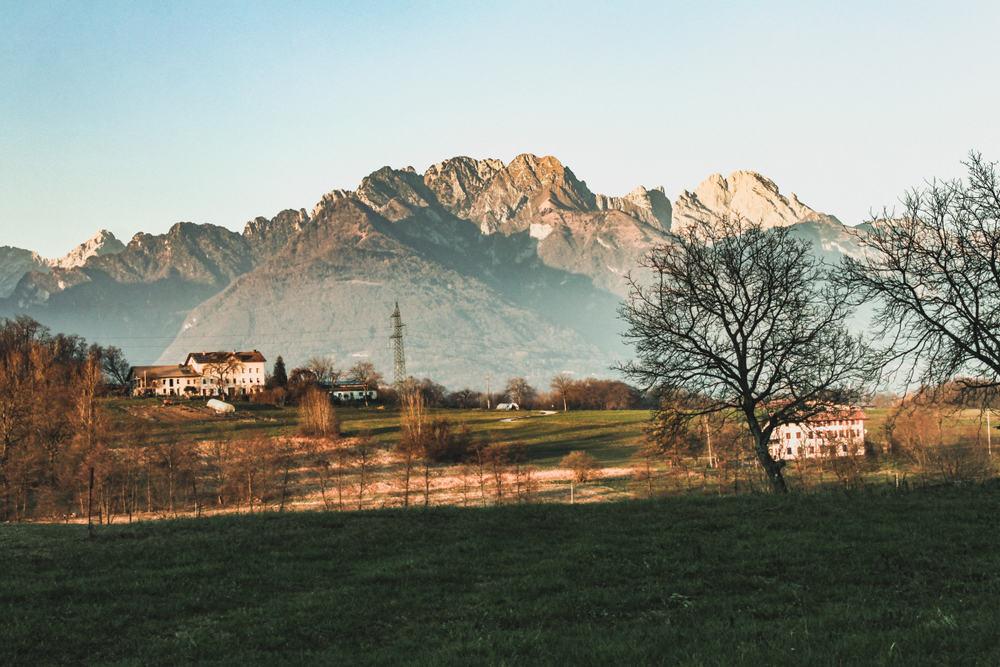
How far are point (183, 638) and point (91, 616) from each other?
224cm

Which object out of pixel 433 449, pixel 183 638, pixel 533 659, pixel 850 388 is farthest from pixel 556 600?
pixel 433 449

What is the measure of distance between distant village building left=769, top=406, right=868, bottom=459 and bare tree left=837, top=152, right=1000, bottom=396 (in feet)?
9.13

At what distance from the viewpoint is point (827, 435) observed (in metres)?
36.3

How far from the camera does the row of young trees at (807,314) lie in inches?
856

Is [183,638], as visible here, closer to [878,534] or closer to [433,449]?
[878,534]

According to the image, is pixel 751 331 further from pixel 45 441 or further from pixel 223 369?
pixel 223 369

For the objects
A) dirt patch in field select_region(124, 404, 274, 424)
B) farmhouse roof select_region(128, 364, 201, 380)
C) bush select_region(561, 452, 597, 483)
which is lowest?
bush select_region(561, 452, 597, 483)

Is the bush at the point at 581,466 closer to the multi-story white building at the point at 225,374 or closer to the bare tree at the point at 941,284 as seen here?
the bare tree at the point at 941,284

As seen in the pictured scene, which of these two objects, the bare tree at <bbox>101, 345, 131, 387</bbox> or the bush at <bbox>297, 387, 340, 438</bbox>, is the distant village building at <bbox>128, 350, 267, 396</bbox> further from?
the bush at <bbox>297, 387, 340, 438</bbox>

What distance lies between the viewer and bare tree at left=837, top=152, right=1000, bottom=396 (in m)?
21.5

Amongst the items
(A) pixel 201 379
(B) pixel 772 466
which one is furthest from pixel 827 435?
(A) pixel 201 379

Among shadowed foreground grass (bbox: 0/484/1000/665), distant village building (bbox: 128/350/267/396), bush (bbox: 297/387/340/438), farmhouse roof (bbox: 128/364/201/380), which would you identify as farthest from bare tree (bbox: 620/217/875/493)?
farmhouse roof (bbox: 128/364/201/380)

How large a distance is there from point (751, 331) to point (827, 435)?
15597 millimetres

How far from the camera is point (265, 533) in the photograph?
18828mm
